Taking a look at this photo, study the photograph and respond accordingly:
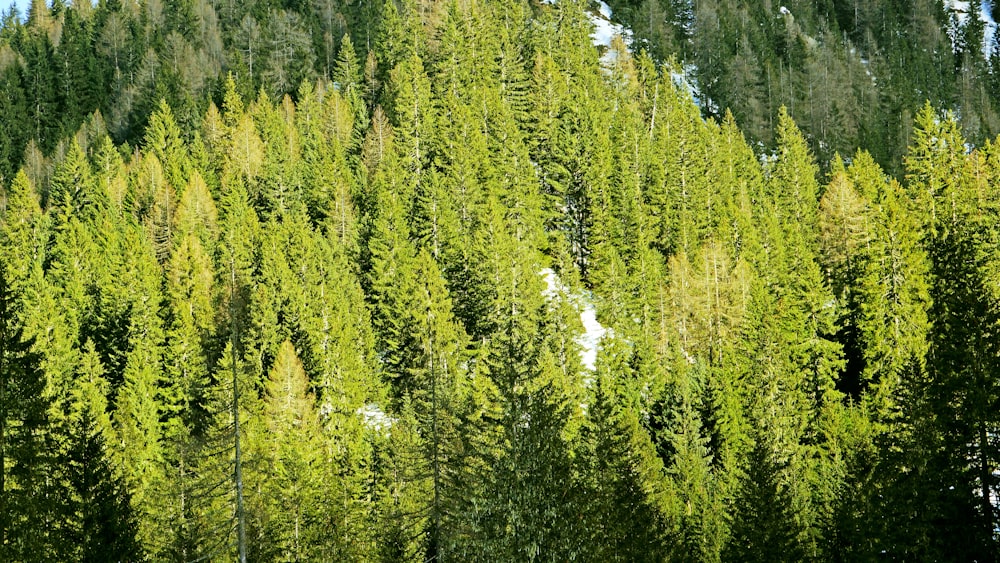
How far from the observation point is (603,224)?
70375mm

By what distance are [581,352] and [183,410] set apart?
969 inches

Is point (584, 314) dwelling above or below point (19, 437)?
above

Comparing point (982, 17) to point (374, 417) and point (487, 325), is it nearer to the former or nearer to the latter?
point (487, 325)

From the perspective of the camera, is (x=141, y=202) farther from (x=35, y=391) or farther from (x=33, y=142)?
(x=35, y=391)

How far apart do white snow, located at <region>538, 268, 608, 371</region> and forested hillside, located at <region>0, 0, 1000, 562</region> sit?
0.47 metres

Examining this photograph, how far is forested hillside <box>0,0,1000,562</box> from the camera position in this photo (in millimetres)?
32125

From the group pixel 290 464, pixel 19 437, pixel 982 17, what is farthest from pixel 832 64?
pixel 19 437

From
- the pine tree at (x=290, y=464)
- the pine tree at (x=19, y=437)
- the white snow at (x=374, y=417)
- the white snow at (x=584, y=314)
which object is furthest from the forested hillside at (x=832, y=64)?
the pine tree at (x=19, y=437)

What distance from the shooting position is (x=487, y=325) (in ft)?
197

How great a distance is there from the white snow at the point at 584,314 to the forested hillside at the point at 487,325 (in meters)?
0.47

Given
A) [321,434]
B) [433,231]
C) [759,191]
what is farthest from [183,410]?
[759,191]

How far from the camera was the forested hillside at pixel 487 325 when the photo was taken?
32125mm

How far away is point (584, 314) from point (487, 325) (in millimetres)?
10084

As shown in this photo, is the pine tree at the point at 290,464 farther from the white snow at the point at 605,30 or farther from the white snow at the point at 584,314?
the white snow at the point at 605,30
